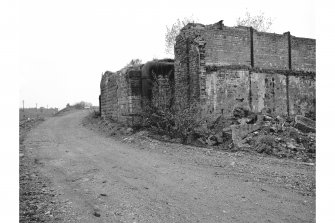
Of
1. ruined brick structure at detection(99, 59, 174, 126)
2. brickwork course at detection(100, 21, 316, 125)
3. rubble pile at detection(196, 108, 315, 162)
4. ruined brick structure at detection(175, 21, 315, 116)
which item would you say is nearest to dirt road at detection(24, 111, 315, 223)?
rubble pile at detection(196, 108, 315, 162)

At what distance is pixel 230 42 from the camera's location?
12609 millimetres

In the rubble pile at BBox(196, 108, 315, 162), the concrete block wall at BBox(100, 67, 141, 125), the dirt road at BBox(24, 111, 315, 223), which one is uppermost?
the concrete block wall at BBox(100, 67, 141, 125)

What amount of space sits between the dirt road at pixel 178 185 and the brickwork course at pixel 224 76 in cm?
422

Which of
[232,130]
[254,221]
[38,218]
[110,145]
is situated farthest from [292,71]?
[38,218]

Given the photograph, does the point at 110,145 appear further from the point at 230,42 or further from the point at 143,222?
the point at 230,42

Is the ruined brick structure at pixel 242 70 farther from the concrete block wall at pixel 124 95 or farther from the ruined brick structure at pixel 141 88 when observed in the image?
the concrete block wall at pixel 124 95

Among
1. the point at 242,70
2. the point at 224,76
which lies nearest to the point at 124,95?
the point at 224,76

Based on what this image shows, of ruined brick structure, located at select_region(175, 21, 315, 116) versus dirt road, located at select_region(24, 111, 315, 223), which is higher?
ruined brick structure, located at select_region(175, 21, 315, 116)

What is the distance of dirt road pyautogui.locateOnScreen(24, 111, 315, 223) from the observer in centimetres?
363

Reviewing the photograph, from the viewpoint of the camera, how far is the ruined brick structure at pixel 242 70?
11.7 m

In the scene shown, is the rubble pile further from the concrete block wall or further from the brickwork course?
the concrete block wall

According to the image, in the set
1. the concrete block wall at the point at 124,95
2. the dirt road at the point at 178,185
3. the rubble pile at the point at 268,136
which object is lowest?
the dirt road at the point at 178,185

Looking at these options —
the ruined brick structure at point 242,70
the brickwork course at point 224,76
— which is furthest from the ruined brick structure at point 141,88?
the ruined brick structure at point 242,70

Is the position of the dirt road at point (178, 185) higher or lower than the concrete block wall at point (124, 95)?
lower
